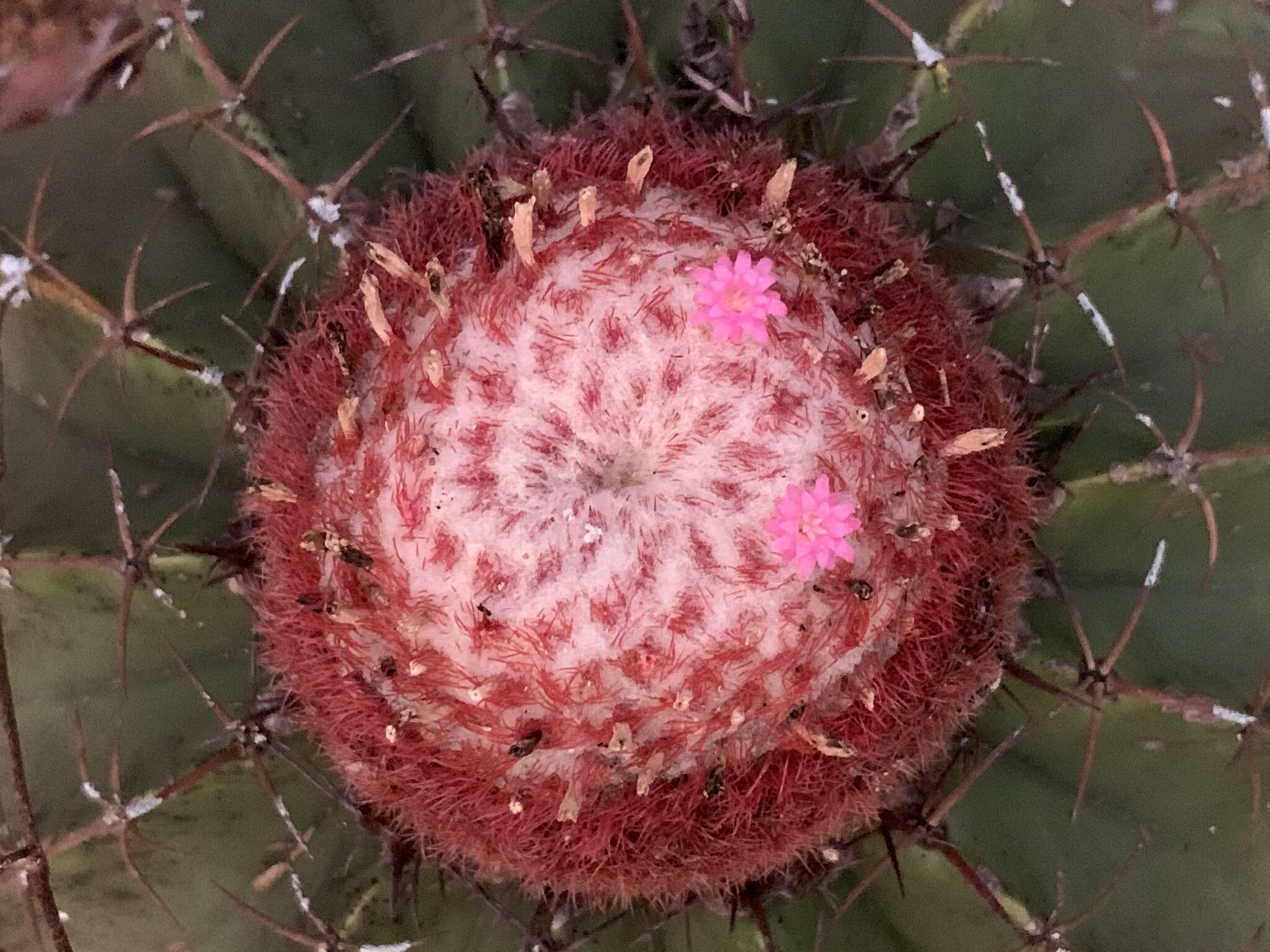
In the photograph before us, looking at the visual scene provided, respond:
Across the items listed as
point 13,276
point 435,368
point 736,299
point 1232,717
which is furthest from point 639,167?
point 1232,717

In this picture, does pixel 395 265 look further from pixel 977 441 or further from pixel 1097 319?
pixel 1097 319

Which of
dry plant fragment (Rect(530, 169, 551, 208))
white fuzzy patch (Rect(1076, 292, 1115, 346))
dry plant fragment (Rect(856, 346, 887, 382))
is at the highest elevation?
dry plant fragment (Rect(530, 169, 551, 208))

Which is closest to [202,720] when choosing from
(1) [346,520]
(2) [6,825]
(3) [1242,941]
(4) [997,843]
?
(2) [6,825]

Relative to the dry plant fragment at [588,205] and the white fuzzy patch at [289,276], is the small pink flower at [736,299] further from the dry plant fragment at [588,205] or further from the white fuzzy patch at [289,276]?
the white fuzzy patch at [289,276]

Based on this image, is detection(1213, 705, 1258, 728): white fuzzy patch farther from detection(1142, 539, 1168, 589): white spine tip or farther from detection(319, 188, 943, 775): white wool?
detection(319, 188, 943, 775): white wool

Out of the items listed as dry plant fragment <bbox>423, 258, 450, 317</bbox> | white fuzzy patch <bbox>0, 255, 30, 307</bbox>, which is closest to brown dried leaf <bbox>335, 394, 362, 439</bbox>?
dry plant fragment <bbox>423, 258, 450, 317</bbox>

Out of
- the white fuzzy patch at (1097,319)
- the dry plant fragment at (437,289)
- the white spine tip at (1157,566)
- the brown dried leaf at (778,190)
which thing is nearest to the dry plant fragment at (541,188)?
the dry plant fragment at (437,289)

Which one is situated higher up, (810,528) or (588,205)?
(588,205)

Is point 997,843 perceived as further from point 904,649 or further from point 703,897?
point 703,897
